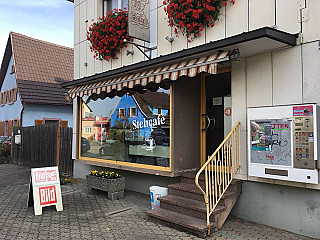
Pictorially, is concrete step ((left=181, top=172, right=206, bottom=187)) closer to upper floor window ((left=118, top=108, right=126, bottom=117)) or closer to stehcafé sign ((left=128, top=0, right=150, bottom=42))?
upper floor window ((left=118, top=108, right=126, bottom=117))

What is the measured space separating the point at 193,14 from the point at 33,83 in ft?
46.6

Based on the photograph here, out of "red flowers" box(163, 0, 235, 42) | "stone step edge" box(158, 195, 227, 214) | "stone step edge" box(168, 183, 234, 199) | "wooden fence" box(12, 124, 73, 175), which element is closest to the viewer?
"stone step edge" box(158, 195, 227, 214)

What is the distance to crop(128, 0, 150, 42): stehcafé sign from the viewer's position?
6.08m

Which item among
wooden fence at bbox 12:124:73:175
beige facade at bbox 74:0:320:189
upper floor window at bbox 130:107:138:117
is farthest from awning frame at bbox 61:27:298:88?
wooden fence at bbox 12:124:73:175

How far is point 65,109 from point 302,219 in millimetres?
15838

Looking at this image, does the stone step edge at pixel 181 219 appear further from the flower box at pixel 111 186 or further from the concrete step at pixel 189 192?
the flower box at pixel 111 186

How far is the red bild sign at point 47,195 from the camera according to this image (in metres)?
5.56

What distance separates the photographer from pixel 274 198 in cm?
472

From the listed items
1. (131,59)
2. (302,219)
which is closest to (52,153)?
(131,59)

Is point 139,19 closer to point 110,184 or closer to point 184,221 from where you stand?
point 110,184

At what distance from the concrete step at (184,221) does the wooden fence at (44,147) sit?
564 cm

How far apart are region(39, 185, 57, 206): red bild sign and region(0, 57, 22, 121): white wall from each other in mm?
12554

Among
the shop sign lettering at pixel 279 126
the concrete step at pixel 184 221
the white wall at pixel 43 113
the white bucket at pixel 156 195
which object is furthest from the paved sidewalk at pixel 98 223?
the white wall at pixel 43 113

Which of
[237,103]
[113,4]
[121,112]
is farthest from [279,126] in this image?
[113,4]
